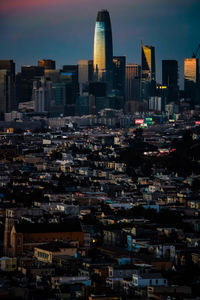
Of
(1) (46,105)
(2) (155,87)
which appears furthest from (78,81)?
(1) (46,105)

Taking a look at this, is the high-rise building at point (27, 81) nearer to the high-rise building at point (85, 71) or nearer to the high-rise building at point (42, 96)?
the high-rise building at point (42, 96)

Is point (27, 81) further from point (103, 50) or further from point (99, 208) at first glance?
point (99, 208)

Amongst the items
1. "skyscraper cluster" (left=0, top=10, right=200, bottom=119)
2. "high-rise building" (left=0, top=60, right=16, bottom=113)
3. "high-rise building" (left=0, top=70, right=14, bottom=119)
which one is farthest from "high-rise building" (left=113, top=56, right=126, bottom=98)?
"high-rise building" (left=0, top=70, right=14, bottom=119)

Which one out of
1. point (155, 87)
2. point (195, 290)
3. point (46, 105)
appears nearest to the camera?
point (195, 290)

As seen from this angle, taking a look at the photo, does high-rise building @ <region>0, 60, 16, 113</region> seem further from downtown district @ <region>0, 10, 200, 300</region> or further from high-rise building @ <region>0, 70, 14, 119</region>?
downtown district @ <region>0, 10, 200, 300</region>

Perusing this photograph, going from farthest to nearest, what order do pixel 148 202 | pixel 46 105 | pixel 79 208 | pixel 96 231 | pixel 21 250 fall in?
pixel 46 105 < pixel 148 202 < pixel 79 208 < pixel 96 231 < pixel 21 250

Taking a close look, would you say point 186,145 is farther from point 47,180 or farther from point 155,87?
point 155,87
